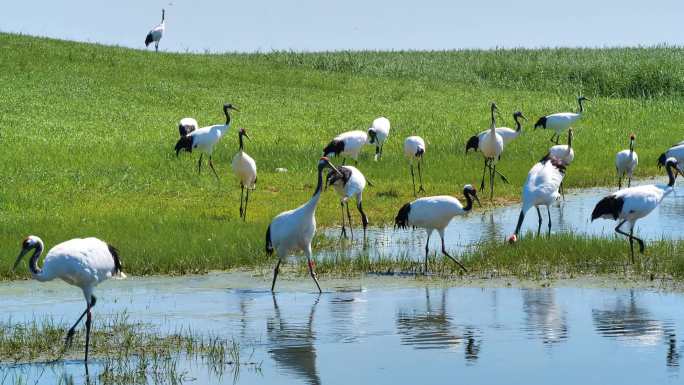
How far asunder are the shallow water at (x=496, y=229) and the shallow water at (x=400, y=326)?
2.11 meters

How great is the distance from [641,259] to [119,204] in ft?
28.8

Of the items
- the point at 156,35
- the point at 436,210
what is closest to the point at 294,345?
the point at 436,210

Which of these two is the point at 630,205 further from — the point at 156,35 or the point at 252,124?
the point at 156,35

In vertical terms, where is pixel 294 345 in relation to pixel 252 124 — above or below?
below

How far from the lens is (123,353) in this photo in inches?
381

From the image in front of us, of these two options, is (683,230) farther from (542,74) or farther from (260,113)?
(542,74)

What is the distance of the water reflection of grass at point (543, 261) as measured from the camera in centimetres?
1283

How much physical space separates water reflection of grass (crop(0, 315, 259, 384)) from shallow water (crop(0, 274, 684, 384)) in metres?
0.12

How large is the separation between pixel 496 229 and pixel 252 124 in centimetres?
1557

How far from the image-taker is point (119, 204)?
18.7 m

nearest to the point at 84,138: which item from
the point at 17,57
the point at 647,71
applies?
the point at 17,57

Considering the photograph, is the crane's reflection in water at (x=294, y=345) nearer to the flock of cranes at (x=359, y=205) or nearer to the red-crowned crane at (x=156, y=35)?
the flock of cranes at (x=359, y=205)

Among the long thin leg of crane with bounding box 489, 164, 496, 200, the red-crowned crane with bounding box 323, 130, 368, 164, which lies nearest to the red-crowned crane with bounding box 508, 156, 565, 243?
the long thin leg of crane with bounding box 489, 164, 496, 200

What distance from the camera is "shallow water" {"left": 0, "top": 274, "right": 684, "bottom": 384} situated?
9.02 m
